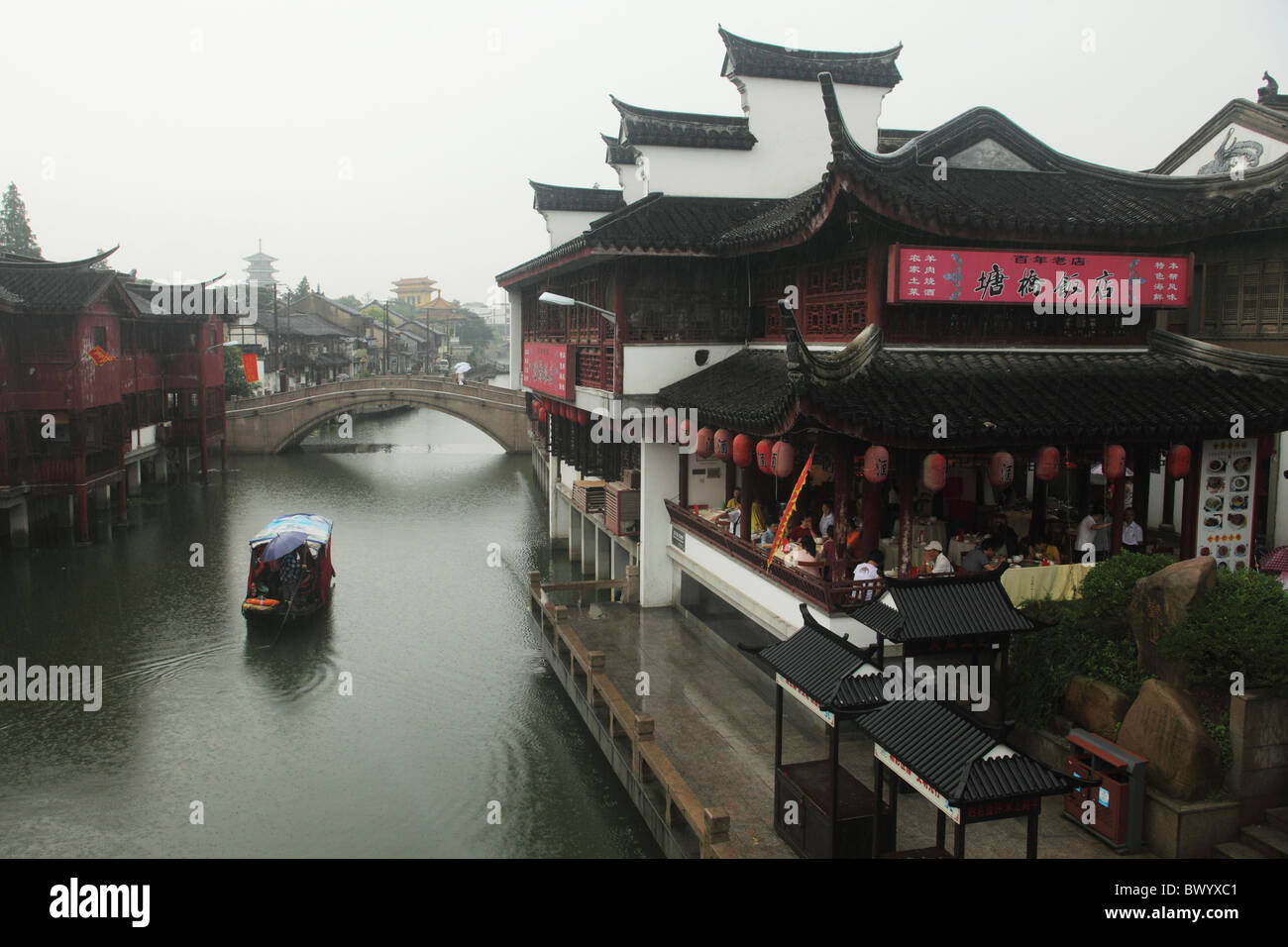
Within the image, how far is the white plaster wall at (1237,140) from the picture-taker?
19.2 meters

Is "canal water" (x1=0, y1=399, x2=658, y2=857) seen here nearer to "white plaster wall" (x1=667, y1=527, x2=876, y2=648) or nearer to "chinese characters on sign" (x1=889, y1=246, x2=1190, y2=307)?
"white plaster wall" (x1=667, y1=527, x2=876, y2=648)

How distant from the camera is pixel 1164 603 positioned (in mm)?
11828

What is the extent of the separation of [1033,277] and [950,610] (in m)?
6.31

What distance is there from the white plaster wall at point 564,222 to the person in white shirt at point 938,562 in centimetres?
1784

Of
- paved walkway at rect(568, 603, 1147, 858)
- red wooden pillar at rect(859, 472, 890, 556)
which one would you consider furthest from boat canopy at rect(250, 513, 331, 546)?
red wooden pillar at rect(859, 472, 890, 556)

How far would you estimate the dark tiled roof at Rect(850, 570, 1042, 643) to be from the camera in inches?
441

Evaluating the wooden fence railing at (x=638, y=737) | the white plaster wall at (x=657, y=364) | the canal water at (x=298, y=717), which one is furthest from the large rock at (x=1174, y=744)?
the white plaster wall at (x=657, y=364)

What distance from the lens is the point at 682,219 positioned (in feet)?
68.7

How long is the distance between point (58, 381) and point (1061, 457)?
29.5 meters

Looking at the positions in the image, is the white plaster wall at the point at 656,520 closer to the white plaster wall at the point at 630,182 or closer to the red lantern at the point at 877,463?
the white plaster wall at the point at 630,182

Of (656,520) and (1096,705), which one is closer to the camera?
(1096,705)

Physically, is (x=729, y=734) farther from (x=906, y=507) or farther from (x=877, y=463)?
(x=877, y=463)

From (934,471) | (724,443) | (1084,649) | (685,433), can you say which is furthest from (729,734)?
(685,433)

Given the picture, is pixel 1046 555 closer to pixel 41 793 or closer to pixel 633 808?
pixel 633 808
